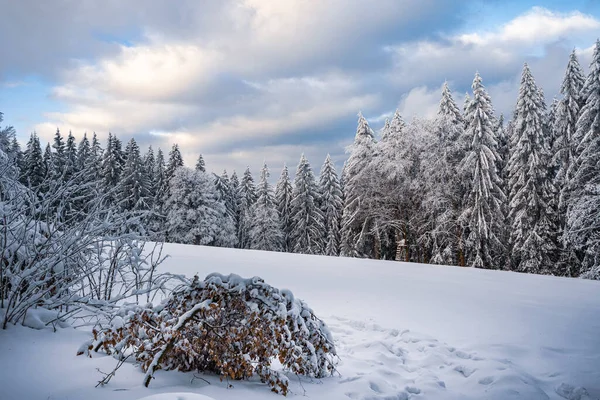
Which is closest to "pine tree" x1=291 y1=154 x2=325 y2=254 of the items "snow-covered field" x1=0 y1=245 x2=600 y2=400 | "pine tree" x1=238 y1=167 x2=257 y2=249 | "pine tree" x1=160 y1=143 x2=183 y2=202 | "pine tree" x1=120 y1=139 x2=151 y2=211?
"pine tree" x1=238 y1=167 x2=257 y2=249

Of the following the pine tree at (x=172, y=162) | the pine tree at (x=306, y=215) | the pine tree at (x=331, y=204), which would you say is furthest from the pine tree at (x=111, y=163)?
the pine tree at (x=331, y=204)

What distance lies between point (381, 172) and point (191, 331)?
19030 millimetres

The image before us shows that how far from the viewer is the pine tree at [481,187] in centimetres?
2111

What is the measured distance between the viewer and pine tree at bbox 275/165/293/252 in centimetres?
3991

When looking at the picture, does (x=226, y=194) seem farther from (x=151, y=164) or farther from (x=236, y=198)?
(x=151, y=164)

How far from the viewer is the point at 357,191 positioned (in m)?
23.0

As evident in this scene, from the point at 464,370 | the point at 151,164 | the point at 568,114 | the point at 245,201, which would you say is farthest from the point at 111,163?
the point at 464,370

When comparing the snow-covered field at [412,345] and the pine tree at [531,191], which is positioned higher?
the pine tree at [531,191]

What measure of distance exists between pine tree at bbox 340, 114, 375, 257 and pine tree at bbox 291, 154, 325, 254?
9356 mm

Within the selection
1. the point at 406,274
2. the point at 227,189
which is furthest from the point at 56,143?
the point at 406,274

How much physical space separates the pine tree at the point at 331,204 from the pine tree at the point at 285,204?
389cm

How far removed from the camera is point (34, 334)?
3.68m

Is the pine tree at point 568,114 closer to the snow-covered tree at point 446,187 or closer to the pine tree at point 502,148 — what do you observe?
the pine tree at point 502,148

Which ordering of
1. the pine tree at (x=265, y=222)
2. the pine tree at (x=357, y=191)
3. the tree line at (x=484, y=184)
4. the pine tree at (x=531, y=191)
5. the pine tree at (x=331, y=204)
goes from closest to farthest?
the tree line at (x=484, y=184) < the pine tree at (x=531, y=191) < the pine tree at (x=357, y=191) < the pine tree at (x=331, y=204) < the pine tree at (x=265, y=222)
